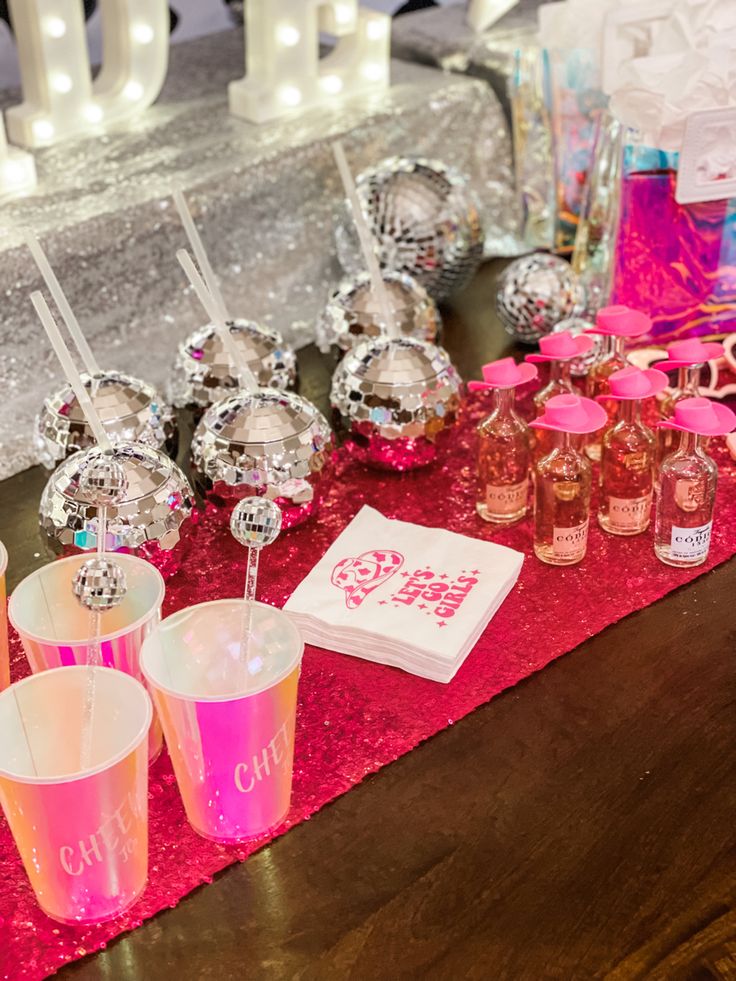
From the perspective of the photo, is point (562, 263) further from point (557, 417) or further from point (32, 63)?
point (32, 63)

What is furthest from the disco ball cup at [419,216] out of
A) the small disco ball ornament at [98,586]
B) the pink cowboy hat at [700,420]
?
the small disco ball ornament at [98,586]

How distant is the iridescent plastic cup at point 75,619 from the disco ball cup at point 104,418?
274 mm

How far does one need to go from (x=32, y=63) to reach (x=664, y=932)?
1.20 metres

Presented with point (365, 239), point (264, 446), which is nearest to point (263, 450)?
point (264, 446)

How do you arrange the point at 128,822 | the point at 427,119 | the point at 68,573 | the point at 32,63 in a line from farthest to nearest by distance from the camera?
1. the point at 427,119
2. the point at 32,63
3. the point at 68,573
4. the point at 128,822

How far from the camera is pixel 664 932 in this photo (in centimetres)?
78

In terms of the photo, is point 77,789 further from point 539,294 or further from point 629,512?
point 539,294

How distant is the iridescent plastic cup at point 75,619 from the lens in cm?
84

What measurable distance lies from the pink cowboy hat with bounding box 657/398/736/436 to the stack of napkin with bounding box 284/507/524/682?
179 millimetres

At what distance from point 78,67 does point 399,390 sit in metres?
0.65

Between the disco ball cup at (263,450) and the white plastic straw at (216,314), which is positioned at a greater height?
the white plastic straw at (216,314)

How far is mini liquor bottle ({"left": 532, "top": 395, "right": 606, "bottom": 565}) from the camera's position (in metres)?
1.06

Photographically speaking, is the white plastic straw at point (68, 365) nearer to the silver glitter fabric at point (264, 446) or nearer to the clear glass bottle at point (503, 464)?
the silver glitter fabric at point (264, 446)

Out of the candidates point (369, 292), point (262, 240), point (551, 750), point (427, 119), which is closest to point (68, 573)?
point (551, 750)
